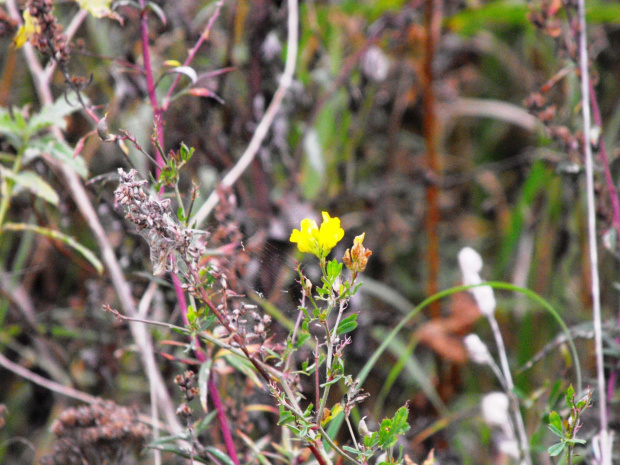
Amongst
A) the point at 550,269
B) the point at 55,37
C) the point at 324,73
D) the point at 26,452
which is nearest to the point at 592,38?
the point at 550,269

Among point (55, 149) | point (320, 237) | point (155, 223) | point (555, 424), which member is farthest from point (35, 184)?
point (555, 424)

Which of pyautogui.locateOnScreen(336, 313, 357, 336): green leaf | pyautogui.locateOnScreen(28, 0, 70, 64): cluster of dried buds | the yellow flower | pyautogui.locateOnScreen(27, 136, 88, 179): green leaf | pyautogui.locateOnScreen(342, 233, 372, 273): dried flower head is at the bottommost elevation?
pyautogui.locateOnScreen(336, 313, 357, 336): green leaf

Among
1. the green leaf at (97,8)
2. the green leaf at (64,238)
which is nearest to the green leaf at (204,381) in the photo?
the green leaf at (64,238)

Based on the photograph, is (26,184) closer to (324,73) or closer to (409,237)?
(324,73)

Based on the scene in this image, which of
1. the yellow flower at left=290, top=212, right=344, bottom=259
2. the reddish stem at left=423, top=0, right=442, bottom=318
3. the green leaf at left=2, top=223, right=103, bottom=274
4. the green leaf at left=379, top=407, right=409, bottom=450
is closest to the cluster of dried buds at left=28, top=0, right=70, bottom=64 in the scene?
the green leaf at left=2, top=223, right=103, bottom=274

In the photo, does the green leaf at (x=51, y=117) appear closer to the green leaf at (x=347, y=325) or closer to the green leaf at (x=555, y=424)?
the green leaf at (x=347, y=325)

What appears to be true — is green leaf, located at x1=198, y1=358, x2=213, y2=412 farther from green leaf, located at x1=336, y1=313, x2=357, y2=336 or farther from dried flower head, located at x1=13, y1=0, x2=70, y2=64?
dried flower head, located at x1=13, y1=0, x2=70, y2=64
